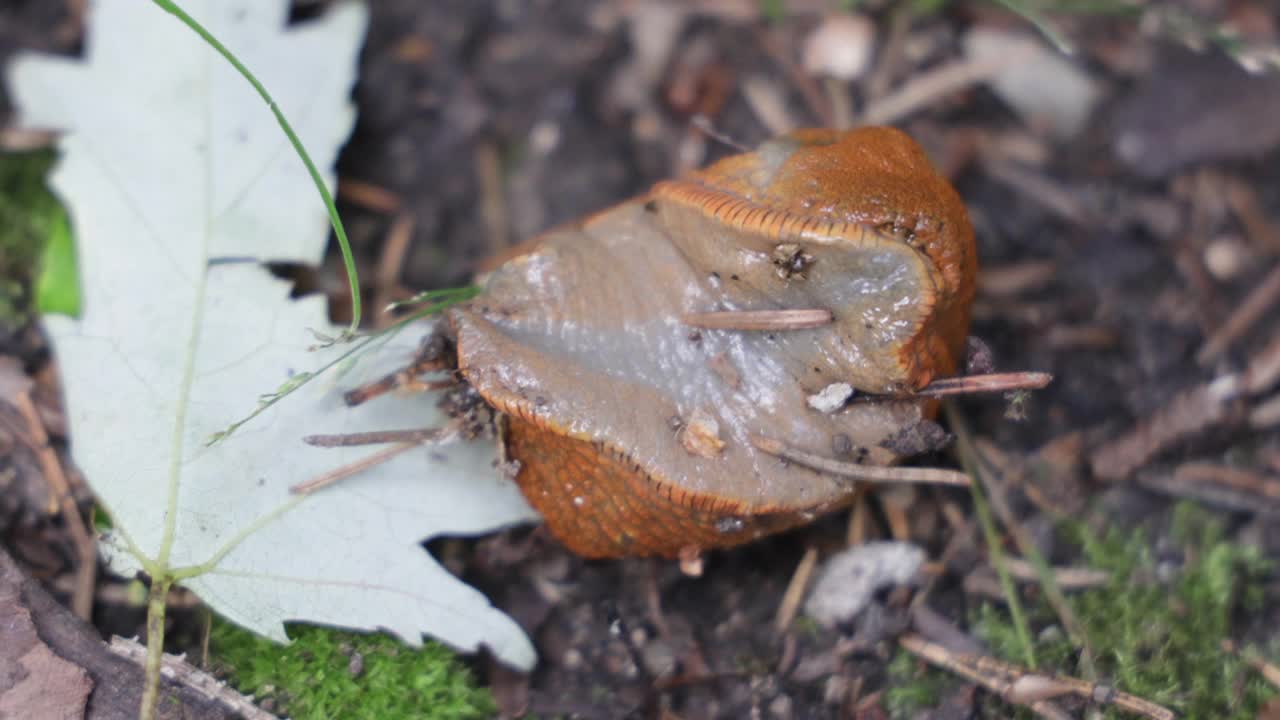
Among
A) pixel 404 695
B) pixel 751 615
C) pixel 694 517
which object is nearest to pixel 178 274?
pixel 404 695

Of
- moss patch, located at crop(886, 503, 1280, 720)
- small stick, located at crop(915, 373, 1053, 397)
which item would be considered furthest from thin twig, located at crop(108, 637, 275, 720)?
small stick, located at crop(915, 373, 1053, 397)

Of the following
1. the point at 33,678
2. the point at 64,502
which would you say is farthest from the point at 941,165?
the point at 33,678

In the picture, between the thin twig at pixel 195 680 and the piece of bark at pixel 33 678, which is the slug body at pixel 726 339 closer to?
the thin twig at pixel 195 680

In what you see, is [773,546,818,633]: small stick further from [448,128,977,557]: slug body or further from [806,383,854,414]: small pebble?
[806,383,854,414]: small pebble

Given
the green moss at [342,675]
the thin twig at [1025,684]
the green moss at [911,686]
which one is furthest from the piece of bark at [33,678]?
the thin twig at [1025,684]

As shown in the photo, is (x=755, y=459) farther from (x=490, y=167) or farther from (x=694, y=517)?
(x=490, y=167)

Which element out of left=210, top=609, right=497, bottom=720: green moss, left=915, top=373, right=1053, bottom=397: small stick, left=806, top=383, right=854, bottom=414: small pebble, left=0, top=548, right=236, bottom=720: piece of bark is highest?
left=806, top=383, right=854, bottom=414: small pebble

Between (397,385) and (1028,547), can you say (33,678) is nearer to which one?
(397,385)
